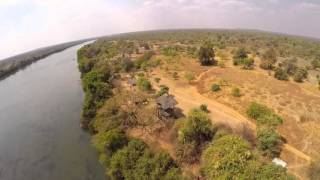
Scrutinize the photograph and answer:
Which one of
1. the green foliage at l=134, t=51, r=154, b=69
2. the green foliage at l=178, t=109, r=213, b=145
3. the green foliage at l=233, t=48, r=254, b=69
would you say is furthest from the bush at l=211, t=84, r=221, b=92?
the green foliage at l=134, t=51, r=154, b=69

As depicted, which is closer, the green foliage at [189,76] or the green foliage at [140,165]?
the green foliage at [140,165]

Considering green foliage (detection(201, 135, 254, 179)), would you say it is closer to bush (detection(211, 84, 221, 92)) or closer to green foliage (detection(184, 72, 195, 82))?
bush (detection(211, 84, 221, 92))

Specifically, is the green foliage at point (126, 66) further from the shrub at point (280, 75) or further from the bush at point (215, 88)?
the shrub at point (280, 75)

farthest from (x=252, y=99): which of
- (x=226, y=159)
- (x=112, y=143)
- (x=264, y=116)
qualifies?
(x=112, y=143)

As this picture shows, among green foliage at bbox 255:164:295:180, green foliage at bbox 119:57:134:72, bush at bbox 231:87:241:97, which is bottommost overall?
bush at bbox 231:87:241:97

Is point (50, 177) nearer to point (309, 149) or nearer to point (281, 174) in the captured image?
point (281, 174)

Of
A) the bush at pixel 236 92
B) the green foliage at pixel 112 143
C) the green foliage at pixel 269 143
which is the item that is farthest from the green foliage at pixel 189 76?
the green foliage at pixel 112 143

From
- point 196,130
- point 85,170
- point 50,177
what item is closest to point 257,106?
point 196,130
